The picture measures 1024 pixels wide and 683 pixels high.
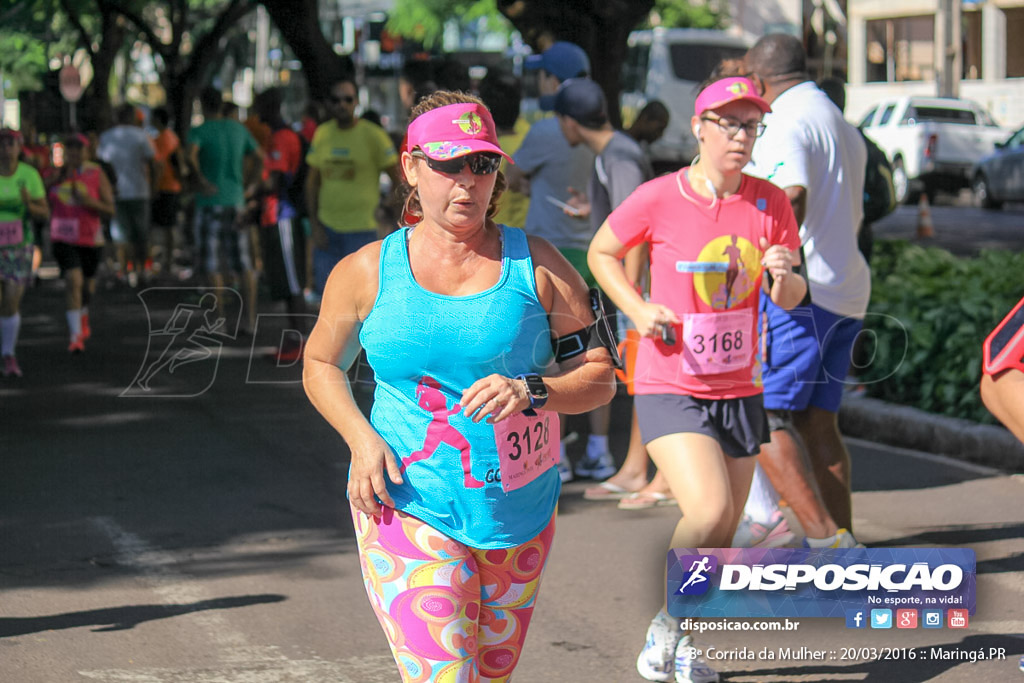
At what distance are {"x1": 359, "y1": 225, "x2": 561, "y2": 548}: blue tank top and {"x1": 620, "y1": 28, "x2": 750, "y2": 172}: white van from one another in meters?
21.4

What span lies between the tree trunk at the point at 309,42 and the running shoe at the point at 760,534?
38.1 feet

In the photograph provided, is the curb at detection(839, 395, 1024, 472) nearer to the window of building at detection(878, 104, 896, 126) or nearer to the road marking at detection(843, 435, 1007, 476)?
the road marking at detection(843, 435, 1007, 476)

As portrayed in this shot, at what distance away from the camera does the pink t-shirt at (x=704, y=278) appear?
4.66 meters

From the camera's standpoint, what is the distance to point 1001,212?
83.3 feet

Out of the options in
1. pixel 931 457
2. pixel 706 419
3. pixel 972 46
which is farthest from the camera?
pixel 972 46

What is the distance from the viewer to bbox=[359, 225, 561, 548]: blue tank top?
324cm

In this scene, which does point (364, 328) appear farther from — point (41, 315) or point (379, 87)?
point (379, 87)

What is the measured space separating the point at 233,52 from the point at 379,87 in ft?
77.7

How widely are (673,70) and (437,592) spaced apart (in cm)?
2359

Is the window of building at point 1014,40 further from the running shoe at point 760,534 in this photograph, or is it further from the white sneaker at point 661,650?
the white sneaker at point 661,650

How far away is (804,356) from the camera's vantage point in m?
5.53

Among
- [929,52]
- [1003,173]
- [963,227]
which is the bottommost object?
[963,227]

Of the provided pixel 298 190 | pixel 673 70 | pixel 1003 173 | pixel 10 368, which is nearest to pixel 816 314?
pixel 298 190
